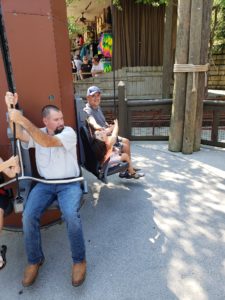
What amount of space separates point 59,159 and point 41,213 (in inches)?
18.6

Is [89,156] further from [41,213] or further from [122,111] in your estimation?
[122,111]

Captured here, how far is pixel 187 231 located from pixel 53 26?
229 cm

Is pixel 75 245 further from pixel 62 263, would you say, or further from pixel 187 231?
pixel 187 231

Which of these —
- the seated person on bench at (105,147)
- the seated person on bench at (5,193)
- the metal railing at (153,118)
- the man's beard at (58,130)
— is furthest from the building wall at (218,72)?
the seated person on bench at (5,193)

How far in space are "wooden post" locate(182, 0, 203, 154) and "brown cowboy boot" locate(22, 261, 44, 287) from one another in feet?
10.8

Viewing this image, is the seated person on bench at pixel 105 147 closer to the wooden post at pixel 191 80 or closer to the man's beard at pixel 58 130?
the man's beard at pixel 58 130

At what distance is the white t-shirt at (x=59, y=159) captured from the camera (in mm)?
2387

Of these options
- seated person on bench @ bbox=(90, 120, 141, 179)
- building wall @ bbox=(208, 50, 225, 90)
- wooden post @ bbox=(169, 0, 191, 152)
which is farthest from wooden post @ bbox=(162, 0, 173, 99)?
seated person on bench @ bbox=(90, 120, 141, 179)

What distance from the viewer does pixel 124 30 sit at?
31.6ft

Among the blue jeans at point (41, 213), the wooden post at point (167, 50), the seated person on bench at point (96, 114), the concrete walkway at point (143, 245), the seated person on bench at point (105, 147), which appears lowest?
the concrete walkway at point (143, 245)

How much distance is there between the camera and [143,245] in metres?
2.58

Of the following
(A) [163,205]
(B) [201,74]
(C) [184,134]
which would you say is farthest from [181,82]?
(A) [163,205]

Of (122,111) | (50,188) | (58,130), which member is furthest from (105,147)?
(122,111)

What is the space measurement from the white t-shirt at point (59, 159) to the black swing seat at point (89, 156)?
0.68m
